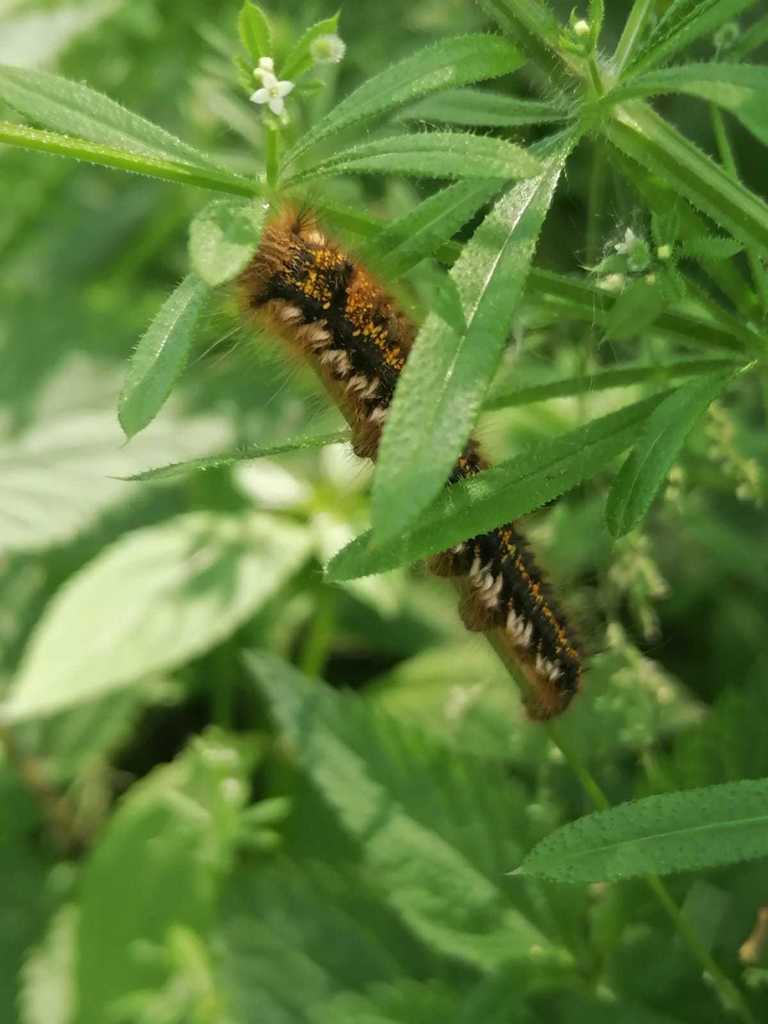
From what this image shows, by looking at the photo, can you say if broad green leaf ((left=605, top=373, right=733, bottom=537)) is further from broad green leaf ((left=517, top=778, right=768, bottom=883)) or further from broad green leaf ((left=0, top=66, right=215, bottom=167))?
broad green leaf ((left=0, top=66, right=215, bottom=167))

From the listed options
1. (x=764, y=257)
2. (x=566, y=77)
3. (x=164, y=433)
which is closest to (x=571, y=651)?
(x=764, y=257)

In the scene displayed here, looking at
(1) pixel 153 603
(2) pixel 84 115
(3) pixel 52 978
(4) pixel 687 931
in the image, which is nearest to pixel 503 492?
(2) pixel 84 115

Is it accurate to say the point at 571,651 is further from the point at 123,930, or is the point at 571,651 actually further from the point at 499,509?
the point at 123,930

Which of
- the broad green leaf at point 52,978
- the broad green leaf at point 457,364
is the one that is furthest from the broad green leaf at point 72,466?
the broad green leaf at point 457,364

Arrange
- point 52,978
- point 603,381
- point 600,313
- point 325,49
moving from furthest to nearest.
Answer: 1. point 52,978
2. point 603,381
3. point 600,313
4. point 325,49

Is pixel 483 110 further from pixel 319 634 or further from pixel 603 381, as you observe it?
pixel 319 634

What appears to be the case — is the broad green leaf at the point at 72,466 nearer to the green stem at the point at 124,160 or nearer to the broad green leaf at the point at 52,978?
the broad green leaf at the point at 52,978

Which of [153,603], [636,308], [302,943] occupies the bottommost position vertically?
[302,943]
